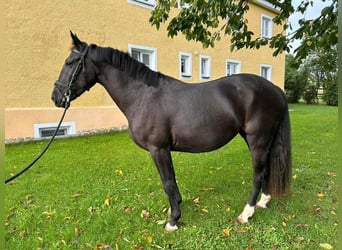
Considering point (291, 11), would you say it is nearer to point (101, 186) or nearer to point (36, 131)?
point (101, 186)

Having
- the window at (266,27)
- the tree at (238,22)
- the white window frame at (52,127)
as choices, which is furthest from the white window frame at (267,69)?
the tree at (238,22)

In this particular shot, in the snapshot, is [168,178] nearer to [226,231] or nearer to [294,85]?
[226,231]

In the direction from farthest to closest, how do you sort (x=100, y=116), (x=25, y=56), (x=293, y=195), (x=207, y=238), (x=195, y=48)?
(x=195, y=48)
(x=100, y=116)
(x=25, y=56)
(x=293, y=195)
(x=207, y=238)

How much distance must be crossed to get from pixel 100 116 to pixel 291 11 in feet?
20.7

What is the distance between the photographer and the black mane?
9.30 ft

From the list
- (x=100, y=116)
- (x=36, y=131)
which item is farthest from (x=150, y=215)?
(x=100, y=116)

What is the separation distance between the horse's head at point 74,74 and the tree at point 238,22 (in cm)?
156

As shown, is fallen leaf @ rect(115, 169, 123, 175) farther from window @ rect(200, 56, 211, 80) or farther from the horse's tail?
window @ rect(200, 56, 211, 80)

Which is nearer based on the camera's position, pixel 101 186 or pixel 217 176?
pixel 101 186

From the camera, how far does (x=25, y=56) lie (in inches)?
293

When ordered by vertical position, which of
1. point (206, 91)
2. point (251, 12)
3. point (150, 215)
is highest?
point (251, 12)

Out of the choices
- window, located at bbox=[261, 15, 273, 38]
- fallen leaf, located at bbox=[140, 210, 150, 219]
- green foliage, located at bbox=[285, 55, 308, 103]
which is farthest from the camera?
green foliage, located at bbox=[285, 55, 308, 103]

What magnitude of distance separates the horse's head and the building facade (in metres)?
3.32

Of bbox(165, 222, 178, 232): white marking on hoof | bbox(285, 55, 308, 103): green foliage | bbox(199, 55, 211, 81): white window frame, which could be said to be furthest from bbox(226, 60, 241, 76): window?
bbox(285, 55, 308, 103): green foliage
